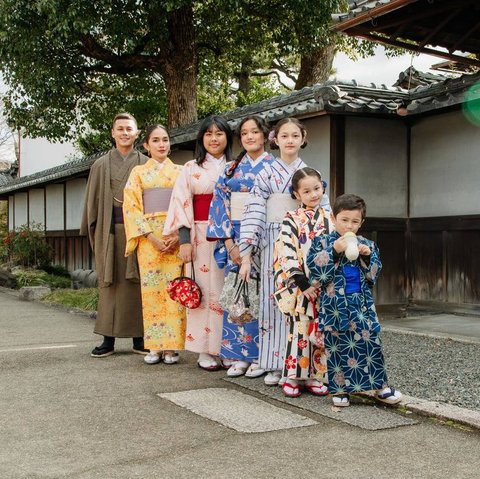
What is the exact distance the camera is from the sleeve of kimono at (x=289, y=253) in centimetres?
495

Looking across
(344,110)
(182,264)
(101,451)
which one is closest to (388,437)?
(101,451)

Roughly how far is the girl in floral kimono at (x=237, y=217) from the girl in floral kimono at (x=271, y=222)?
0.57ft

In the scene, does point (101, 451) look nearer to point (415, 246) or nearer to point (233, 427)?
point (233, 427)

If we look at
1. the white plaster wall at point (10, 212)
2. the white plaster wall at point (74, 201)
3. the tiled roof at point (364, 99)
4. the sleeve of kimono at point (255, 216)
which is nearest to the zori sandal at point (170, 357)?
the sleeve of kimono at point (255, 216)

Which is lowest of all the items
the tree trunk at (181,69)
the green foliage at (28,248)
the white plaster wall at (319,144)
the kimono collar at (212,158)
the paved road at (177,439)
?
the paved road at (177,439)

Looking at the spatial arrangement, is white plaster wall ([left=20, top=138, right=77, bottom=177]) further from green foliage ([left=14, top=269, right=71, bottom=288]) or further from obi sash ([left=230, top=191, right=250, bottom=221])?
obi sash ([left=230, top=191, right=250, bottom=221])

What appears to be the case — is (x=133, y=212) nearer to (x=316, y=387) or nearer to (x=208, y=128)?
(x=208, y=128)

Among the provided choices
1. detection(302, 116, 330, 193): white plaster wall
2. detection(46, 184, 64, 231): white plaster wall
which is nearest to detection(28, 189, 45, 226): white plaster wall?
detection(46, 184, 64, 231): white plaster wall

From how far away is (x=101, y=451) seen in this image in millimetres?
3854

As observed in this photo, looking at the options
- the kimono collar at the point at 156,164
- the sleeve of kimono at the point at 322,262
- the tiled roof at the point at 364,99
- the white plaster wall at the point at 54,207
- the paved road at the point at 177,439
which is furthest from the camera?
the white plaster wall at the point at 54,207

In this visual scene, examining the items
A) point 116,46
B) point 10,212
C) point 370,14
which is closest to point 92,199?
point 370,14

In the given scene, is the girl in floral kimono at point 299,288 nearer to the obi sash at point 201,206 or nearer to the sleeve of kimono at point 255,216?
the sleeve of kimono at point 255,216

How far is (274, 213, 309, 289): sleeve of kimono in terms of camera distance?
4945mm

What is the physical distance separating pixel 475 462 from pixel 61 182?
Result: 1809 cm
